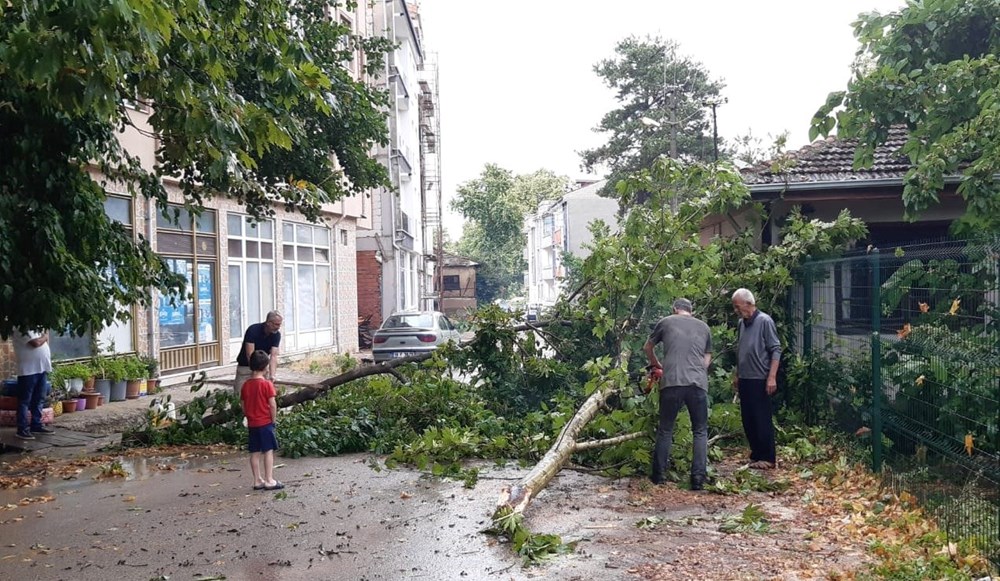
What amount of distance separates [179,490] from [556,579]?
4.79m

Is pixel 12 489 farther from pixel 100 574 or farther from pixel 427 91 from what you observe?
pixel 427 91

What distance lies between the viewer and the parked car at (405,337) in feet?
75.5

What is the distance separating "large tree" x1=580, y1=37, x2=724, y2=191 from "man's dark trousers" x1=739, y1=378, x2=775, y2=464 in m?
38.0

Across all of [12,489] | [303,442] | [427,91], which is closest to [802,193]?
[303,442]

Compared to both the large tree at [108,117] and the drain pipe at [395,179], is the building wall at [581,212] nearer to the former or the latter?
the drain pipe at [395,179]

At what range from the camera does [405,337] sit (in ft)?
75.9

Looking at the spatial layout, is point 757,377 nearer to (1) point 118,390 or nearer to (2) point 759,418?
(2) point 759,418

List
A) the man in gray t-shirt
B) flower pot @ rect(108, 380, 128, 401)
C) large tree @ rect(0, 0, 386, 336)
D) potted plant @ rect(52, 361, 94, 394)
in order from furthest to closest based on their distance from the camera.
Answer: flower pot @ rect(108, 380, 128, 401) < potted plant @ rect(52, 361, 94, 394) < the man in gray t-shirt < large tree @ rect(0, 0, 386, 336)

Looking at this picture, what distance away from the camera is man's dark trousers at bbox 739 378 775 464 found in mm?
9461

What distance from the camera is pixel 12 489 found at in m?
9.27

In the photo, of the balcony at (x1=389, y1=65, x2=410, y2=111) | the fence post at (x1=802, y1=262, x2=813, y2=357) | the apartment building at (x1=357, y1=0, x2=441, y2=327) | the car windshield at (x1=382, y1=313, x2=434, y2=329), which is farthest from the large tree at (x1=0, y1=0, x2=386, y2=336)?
the balcony at (x1=389, y1=65, x2=410, y2=111)

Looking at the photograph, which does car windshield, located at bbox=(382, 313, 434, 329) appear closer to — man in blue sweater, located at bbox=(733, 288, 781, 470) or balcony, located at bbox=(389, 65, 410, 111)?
man in blue sweater, located at bbox=(733, 288, 781, 470)

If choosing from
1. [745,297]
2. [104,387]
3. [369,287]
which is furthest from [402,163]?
[745,297]

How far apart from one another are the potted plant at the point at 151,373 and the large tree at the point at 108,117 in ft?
19.4
